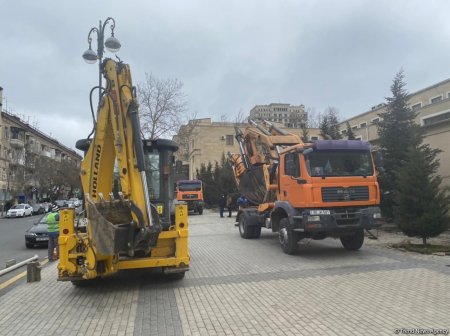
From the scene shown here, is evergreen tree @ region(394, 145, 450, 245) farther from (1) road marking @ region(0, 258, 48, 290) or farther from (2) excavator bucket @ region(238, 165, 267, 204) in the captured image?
(1) road marking @ region(0, 258, 48, 290)

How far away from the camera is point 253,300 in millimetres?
7277

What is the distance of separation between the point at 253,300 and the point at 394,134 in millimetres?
14733

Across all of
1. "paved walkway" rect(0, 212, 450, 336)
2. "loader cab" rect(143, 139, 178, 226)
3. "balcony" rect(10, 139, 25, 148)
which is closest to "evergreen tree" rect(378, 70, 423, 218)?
"paved walkway" rect(0, 212, 450, 336)

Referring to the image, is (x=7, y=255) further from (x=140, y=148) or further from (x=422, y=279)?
(x=422, y=279)

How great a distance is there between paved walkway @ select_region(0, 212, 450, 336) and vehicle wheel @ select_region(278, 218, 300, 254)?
0.72 meters

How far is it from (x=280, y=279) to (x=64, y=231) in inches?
176

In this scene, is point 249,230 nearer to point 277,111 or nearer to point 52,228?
point 52,228

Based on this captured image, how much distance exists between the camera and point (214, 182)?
48.4 meters

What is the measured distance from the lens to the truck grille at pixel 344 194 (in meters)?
11.0

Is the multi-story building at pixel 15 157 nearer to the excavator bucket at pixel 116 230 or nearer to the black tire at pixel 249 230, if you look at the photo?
the black tire at pixel 249 230

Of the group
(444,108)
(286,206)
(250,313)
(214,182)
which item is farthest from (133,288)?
(214,182)

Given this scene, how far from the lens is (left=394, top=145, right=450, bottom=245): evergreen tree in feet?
39.9

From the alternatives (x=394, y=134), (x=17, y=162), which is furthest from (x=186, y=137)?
(x=394, y=134)

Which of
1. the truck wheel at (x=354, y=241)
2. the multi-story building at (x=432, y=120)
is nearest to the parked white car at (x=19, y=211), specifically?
the multi-story building at (x=432, y=120)
